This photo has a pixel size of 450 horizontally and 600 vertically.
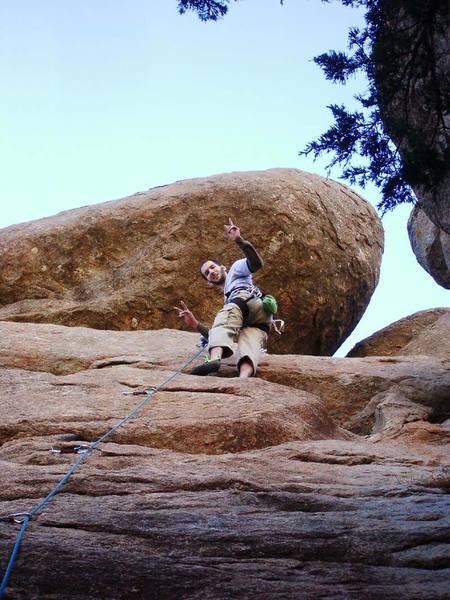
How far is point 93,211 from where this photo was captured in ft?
61.4

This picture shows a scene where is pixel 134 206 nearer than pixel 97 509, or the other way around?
pixel 97 509

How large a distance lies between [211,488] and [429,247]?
449 inches

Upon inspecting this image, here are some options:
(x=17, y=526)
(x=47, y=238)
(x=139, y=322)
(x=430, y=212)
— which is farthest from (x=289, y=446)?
(x=47, y=238)

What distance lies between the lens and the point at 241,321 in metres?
11.8

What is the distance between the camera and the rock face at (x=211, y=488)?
15.9 feet

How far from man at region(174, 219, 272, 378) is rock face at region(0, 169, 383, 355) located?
5.52 meters

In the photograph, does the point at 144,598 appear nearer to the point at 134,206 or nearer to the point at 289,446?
the point at 289,446

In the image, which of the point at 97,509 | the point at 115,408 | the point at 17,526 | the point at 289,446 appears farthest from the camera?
the point at 115,408

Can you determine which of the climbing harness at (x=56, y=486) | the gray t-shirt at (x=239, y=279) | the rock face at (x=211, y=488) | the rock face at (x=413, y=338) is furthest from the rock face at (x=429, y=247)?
the climbing harness at (x=56, y=486)

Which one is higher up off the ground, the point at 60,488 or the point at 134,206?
the point at 134,206

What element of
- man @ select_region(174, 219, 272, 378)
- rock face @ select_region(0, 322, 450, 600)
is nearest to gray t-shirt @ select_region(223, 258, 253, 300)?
man @ select_region(174, 219, 272, 378)

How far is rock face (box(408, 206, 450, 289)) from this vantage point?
16.8 metres

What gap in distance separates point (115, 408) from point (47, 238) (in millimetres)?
9545

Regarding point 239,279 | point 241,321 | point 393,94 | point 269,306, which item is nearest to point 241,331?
point 241,321
